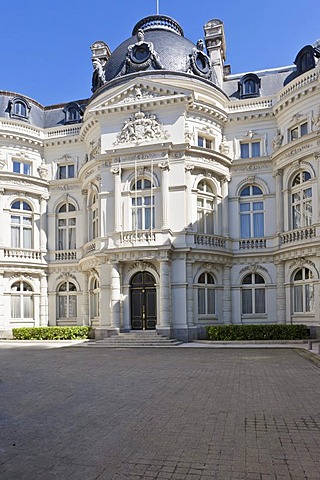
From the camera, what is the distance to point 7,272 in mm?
30875

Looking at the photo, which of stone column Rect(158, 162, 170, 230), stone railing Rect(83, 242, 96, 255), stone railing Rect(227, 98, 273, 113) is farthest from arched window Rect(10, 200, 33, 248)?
stone railing Rect(227, 98, 273, 113)

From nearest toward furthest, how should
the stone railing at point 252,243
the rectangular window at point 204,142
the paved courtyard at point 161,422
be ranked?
the paved courtyard at point 161,422 → the stone railing at point 252,243 → the rectangular window at point 204,142

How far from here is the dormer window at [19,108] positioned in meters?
33.3

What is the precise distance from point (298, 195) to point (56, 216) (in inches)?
648

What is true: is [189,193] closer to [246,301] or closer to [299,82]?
[246,301]

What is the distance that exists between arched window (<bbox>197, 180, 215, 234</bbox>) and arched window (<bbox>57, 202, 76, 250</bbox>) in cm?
950

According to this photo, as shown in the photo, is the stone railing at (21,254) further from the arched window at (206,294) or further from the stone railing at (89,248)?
the arched window at (206,294)

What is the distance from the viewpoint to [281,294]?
2777cm

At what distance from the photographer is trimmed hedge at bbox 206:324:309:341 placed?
25.0 m

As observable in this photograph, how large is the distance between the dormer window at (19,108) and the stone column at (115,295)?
14.1m

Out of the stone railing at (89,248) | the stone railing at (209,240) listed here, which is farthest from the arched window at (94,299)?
the stone railing at (209,240)

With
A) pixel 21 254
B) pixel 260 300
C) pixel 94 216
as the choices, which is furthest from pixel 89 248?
pixel 260 300

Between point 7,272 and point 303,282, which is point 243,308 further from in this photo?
point 7,272

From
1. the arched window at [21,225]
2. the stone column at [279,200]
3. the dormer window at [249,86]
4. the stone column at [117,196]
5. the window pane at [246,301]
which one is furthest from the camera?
the arched window at [21,225]
